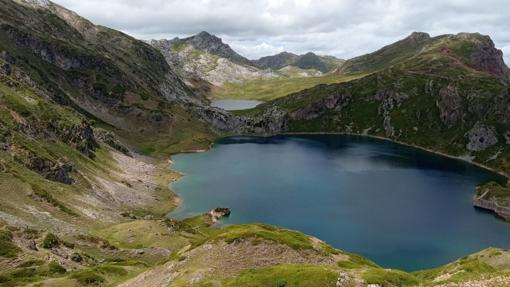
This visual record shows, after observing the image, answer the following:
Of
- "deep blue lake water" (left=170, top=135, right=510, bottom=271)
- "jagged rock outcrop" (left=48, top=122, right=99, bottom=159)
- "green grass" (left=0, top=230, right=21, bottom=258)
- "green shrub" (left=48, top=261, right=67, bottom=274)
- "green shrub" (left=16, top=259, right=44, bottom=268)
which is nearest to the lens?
"green shrub" (left=16, top=259, right=44, bottom=268)

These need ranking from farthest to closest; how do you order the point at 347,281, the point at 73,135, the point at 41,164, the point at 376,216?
the point at 73,135
the point at 376,216
the point at 41,164
the point at 347,281

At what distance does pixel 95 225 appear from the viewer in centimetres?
12319

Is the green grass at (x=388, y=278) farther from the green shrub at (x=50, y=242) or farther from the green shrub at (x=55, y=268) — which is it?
the green shrub at (x=50, y=242)

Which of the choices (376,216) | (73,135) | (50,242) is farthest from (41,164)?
(376,216)

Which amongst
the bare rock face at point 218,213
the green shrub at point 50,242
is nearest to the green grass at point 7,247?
the green shrub at point 50,242

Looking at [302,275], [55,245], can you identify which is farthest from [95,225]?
[302,275]

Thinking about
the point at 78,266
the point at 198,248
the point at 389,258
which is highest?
the point at 198,248

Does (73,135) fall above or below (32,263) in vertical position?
above

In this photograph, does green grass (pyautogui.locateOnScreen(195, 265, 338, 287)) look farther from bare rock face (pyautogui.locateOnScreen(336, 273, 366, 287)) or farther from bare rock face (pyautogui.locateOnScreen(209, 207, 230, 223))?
bare rock face (pyautogui.locateOnScreen(209, 207, 230, 223))

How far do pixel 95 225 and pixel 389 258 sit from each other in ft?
244

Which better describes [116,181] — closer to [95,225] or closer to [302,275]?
[95,225]

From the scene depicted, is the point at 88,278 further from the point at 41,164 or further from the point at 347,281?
the point at 41,164

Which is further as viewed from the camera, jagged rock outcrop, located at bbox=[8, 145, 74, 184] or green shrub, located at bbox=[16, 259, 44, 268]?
jagged rock outcrop, located at bbox=[8, 145, 74, 184]

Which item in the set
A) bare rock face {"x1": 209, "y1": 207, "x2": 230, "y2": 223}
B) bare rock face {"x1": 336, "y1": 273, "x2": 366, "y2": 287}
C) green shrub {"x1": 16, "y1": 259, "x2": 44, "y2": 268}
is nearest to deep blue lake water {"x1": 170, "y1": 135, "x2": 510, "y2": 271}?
bare rock face {"x1": 209, "y1": 207, "x2": 230, "y2": 223}
